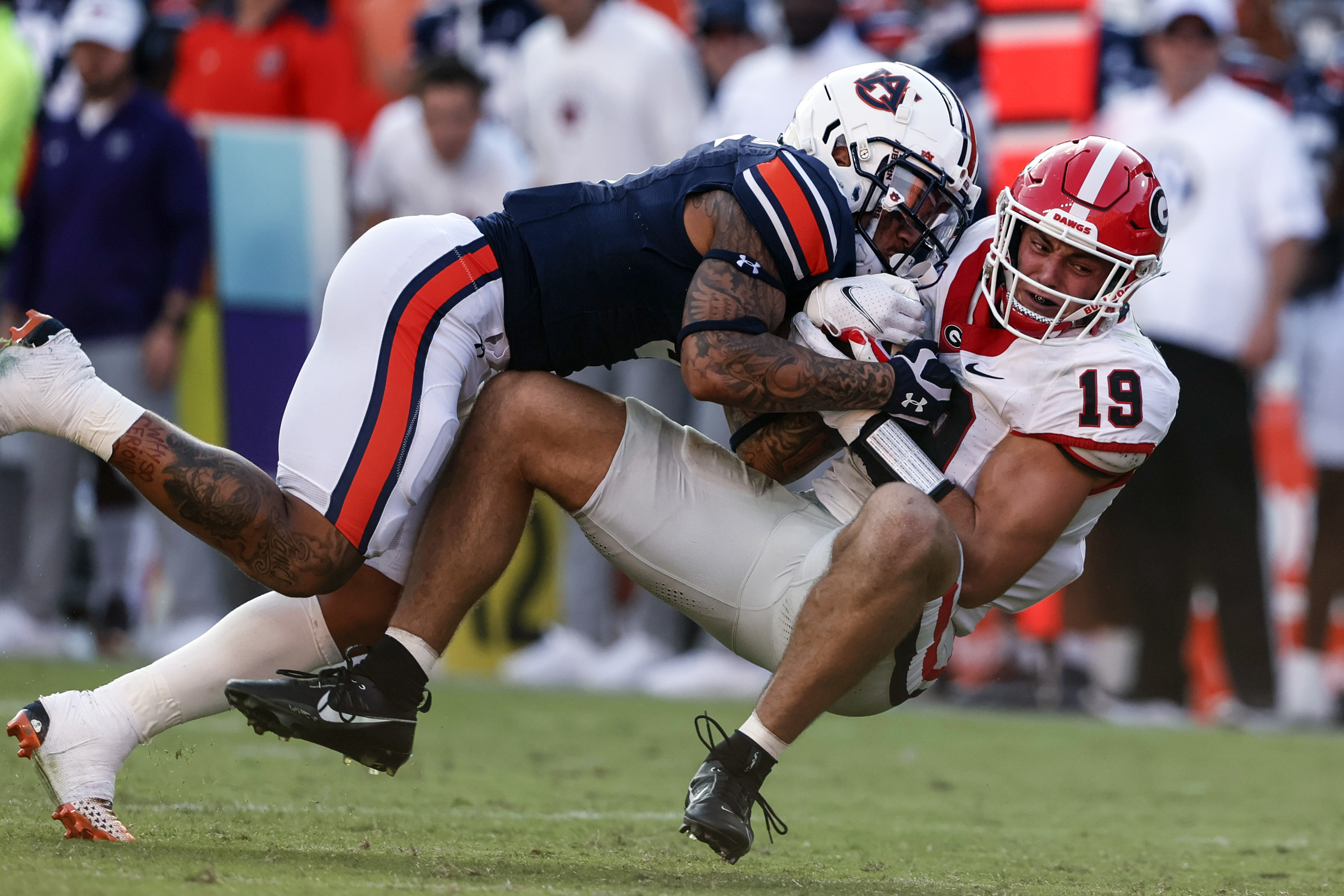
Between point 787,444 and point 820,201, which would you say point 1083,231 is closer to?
point 820,201

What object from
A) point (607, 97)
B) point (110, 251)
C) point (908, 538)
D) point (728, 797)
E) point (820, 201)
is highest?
point (820, 201)

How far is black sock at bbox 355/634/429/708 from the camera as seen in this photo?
3273mm

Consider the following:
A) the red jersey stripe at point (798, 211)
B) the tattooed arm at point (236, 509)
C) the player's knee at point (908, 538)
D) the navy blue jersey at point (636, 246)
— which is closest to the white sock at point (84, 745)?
the tattooed arm at point (236, 509)

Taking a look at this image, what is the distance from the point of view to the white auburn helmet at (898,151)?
140 inches

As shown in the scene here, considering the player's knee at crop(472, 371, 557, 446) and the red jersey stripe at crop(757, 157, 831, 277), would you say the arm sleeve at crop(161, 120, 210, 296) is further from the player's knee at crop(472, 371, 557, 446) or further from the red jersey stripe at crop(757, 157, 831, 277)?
the red jersey stripe at crop(757, 157, 831, 277)

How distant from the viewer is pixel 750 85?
22.7ft

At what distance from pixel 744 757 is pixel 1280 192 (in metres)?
4.38

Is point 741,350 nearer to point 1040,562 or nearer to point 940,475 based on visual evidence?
point 940,475

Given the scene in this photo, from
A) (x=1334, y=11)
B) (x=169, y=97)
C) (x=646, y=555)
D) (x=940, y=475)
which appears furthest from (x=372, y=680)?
(x=1334, y=11)

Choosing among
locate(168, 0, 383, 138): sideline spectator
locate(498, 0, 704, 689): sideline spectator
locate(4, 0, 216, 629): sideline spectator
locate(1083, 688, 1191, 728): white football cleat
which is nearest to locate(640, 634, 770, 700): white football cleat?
locate(498, 0, 704, 689): sideline spectator

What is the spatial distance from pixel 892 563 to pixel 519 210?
1.03m

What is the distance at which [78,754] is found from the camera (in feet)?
10.8

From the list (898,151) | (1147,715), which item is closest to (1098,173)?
A: (898,151)

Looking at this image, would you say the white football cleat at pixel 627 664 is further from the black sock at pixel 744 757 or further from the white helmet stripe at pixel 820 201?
the white helmet stripe at pixel 820 201
